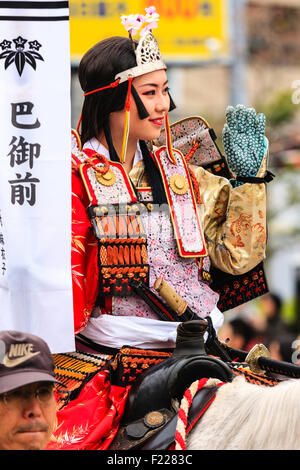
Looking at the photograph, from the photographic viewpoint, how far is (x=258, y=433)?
8.82 ft

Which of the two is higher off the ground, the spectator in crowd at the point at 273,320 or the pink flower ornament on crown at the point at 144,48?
the pink flower ornament on crown at the point at 144,48

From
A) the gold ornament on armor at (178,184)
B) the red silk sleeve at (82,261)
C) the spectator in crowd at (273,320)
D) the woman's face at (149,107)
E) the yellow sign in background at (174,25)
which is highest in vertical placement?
the yellow sign in background at (174,25)

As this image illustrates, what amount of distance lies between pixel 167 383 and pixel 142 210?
0.81 metres

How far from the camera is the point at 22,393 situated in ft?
8.74

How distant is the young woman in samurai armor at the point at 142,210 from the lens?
134 inches

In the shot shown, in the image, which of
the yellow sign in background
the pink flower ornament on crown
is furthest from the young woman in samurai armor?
the yellow sign in background

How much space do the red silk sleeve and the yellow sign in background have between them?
969 centimetres

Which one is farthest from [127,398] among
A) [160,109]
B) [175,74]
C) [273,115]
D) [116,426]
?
[175,74]

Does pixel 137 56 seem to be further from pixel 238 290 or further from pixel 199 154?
pixel 238 290

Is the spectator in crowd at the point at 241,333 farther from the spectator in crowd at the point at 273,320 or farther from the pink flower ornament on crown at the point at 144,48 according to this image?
the pink flower ornament on crown at the point at 144,48

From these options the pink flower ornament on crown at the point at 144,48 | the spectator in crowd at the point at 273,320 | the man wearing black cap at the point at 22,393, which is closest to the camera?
the man wearing black cap at the point at 22,393

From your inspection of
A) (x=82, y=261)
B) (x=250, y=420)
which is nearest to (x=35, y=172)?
(x=82, y=261)

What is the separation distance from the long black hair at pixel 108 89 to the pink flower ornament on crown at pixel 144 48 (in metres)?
0.03

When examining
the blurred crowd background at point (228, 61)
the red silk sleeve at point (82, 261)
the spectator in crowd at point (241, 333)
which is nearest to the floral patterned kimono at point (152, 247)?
the red silk sleeve at point (82, 261)
